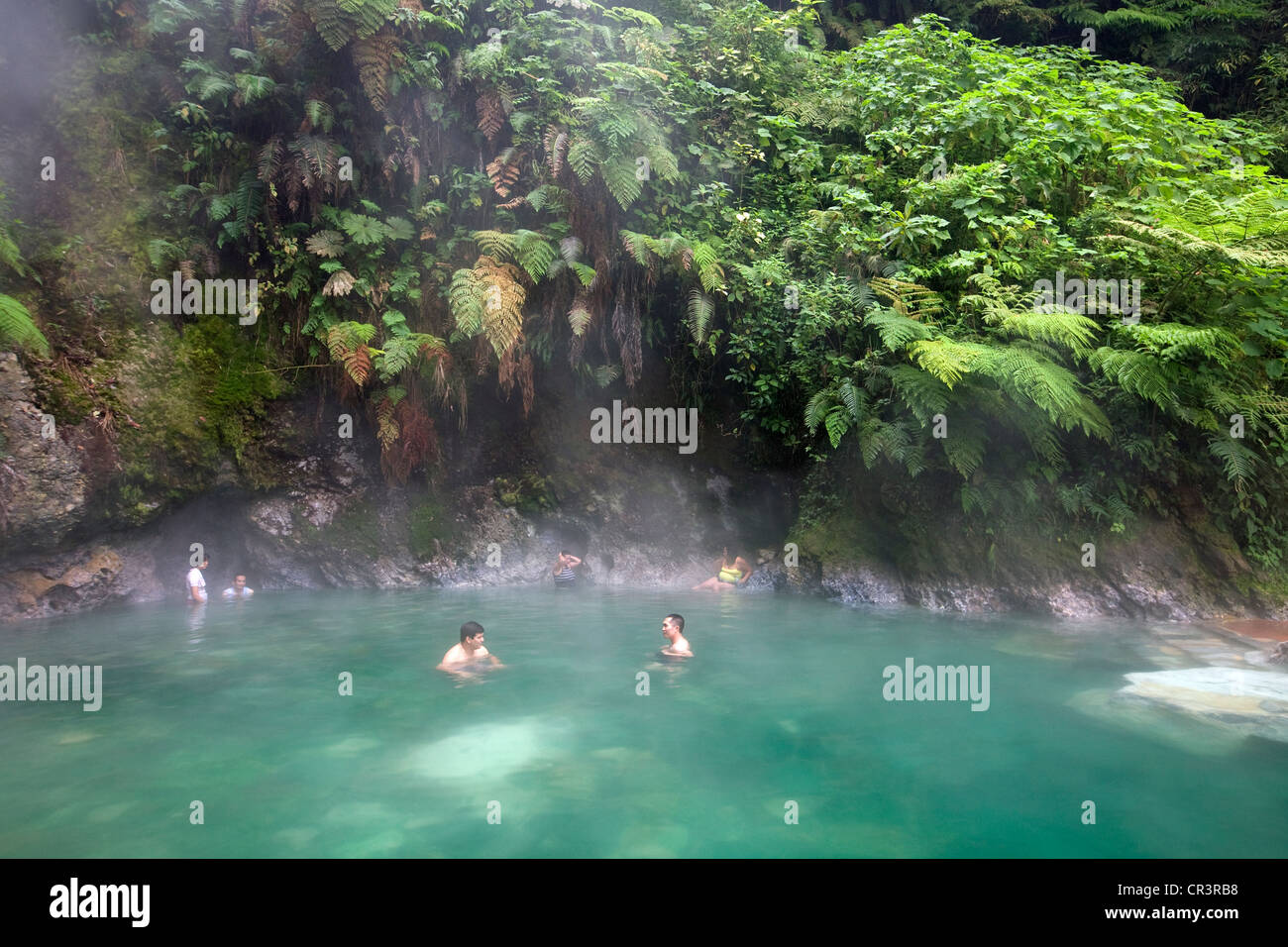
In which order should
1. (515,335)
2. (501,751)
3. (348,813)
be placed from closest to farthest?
(348,813) → (501,751) → (515,335)

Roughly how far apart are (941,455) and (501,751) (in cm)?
697

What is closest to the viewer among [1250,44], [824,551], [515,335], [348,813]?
[348,813]

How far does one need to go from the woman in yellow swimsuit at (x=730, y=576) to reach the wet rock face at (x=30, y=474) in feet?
26.9

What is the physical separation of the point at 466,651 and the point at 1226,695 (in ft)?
20.8

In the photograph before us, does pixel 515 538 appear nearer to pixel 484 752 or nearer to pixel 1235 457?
pixel 484 752

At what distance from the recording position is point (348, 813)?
439cm

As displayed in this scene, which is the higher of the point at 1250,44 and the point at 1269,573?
the point at 1250,44

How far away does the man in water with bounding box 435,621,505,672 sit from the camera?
23.6 ft

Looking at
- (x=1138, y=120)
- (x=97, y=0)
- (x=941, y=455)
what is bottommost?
(x=941, y=455)

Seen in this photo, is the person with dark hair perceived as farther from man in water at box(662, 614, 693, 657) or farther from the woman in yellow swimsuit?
man in water at box(662, 614, 693, 657)

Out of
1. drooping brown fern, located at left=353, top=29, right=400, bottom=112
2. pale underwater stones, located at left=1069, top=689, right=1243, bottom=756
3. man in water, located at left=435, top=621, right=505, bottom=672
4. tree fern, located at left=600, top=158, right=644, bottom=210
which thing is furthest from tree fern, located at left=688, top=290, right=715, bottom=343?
pale underwater stones, located at left=1069, top=689, right=1243, bottom=756

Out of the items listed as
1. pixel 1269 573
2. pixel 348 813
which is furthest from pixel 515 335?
pixel 1269 573

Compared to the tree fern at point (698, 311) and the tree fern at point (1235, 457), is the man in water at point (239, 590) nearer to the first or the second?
the tree fern at point (698, 311)

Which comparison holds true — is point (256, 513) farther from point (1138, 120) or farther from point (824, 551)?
point (1138, 120)
